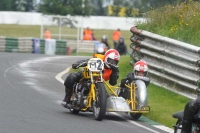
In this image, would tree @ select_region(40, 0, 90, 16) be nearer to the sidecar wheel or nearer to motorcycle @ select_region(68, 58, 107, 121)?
motorcycle @ select_region(68, 58, 107, 121)

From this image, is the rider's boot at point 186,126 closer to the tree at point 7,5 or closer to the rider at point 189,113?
the rider at point 189,113

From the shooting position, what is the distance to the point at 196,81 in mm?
13234

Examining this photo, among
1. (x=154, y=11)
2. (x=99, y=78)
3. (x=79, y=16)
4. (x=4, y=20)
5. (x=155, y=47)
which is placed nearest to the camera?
Answer: (x=99, y=78)

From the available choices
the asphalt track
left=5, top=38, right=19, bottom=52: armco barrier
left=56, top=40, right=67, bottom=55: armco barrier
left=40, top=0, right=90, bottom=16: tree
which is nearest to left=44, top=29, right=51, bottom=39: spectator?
left=56, top=40, right=67, bottom=55: armco barrier

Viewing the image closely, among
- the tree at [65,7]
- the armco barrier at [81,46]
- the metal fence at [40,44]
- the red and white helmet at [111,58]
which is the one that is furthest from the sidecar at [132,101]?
the tree at [65,7]

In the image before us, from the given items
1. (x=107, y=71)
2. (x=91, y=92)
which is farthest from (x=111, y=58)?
(x=91, y=92)

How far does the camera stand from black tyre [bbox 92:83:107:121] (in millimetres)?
11141

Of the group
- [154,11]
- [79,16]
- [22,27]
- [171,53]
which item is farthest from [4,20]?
[171,53]

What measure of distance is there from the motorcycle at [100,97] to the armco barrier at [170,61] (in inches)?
71.7

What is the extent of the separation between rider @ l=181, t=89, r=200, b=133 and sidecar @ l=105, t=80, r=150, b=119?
2.66 m

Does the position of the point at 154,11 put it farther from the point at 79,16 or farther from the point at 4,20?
the point at 4,20

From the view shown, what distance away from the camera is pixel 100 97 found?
1119 cm

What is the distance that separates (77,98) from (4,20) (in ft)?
134

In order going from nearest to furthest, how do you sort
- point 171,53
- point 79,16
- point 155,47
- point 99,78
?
point 99,78
point 171,53
point 155,47
point 79,16
